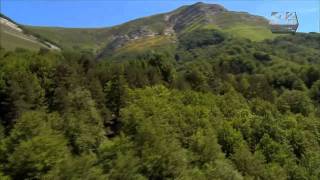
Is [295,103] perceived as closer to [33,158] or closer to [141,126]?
[141,126]

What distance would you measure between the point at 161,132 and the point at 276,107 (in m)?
72.2

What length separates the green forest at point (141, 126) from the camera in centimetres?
7919

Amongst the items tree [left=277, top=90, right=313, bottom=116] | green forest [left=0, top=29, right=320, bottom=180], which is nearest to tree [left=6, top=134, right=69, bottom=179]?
green forest [left=0, top=29, right=320, bottom=180]

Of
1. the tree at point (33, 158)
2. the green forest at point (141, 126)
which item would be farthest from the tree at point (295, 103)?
the tree at point (33, 158)

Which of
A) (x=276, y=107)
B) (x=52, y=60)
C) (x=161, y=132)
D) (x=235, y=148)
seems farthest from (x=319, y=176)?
(x=52, y=60)

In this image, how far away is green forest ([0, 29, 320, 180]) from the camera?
79.2m

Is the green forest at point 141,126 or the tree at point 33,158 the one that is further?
the green forest at point 141,126

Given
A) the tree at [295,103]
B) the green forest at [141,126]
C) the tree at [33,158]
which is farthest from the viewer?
the tree at [295,103]

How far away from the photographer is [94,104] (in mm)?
117562

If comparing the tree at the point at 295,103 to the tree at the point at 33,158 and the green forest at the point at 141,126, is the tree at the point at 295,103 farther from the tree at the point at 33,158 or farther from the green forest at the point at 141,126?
the tree at the point at 33,158

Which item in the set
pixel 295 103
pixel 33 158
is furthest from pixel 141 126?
pixel 295 103

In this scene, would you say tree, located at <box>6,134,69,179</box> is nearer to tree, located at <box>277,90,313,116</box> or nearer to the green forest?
the green forest

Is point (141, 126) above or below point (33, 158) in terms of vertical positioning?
below

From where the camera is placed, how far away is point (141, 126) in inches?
3844
